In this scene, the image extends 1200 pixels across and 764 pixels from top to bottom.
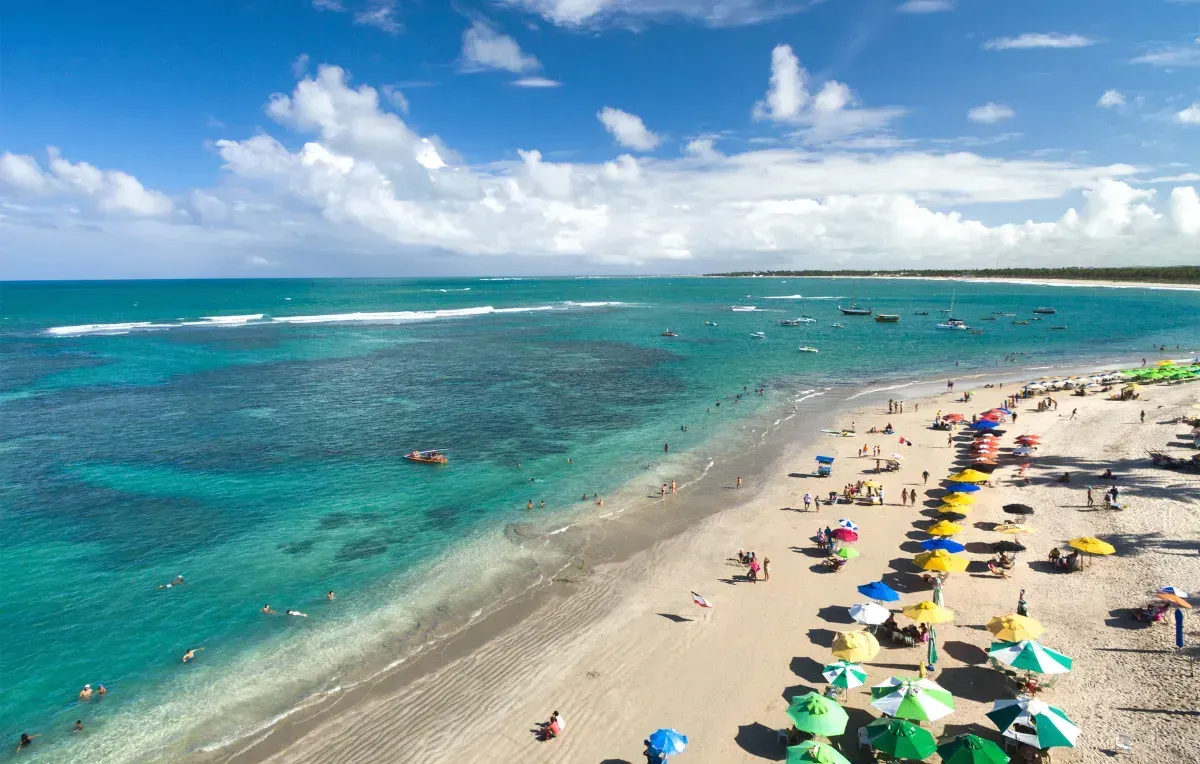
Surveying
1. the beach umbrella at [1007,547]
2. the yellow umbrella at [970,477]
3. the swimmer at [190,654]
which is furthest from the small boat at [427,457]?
the beach umbrella at [1007,547]

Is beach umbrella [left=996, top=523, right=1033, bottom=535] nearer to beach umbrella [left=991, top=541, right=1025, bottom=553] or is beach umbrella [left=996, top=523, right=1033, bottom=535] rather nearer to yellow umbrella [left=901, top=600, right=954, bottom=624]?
beach umbrella [left=991, top=541, right=1025, bottom=553]

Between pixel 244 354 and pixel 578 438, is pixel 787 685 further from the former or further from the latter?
pixel 244 354

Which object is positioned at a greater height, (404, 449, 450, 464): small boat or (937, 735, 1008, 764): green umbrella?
(404, 449, 450, 464): small boat

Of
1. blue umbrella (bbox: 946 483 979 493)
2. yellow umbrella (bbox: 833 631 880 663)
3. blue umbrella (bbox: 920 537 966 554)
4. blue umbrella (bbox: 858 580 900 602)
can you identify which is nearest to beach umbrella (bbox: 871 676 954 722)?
yellow umbrella (bbox: 833 631 880 663)

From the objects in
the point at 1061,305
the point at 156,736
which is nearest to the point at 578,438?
the point at 156,736

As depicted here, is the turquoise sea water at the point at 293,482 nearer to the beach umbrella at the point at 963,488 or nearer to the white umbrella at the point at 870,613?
the white umbrella at the point at 870,613

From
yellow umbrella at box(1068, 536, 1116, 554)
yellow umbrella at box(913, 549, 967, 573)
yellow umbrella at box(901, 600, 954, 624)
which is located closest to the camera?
yellow umbrella at box(901, 600, 954, 624)
